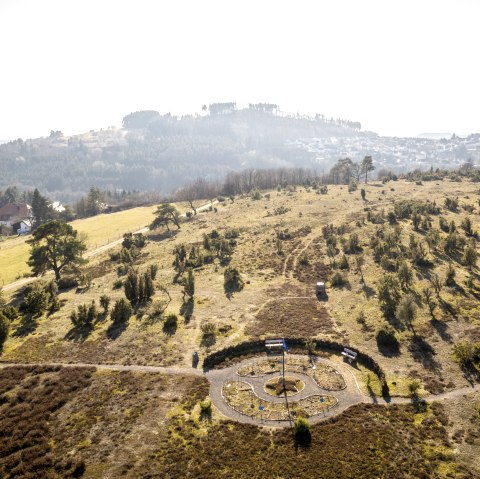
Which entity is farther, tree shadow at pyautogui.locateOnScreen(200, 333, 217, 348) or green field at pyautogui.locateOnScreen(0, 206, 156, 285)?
green field at pyautogui.locateOnScreen(0, 206, 156, 285)

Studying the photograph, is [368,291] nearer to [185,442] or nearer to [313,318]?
[313,318]

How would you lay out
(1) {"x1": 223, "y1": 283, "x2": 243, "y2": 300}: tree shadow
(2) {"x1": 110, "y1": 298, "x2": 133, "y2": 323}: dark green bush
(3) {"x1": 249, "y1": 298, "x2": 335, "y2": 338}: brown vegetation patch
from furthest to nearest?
(1) {"x1": 223, "y1": 283, "x2": 243, "y2": 300}: tree shadow < (2) {"x1": 110, "y1": 298, "x2": 133, "y2": 323}: dark green bush < (3) {"x1": 249, "y1": 298, "x2": 335, "y2": 338}: brown vegetation patch

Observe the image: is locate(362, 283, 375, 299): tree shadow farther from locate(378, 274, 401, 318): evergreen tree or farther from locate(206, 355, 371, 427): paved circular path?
locate(206, 355, 371, 427): paved circular path

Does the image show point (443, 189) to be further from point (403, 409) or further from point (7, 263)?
point (7, 263)

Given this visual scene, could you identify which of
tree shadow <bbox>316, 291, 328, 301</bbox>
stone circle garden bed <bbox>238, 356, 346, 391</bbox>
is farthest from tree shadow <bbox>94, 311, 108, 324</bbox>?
tree shadow <bbox>316, 291, 328, 301</bbox>

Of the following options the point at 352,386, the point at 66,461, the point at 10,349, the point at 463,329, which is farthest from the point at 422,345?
the point at 10,349

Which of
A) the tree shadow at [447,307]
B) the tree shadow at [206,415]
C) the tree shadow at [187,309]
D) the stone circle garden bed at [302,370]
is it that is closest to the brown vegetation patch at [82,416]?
the tree shadow at [206,415]
